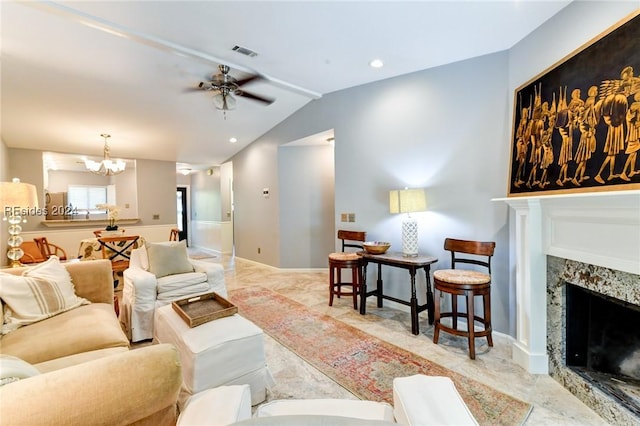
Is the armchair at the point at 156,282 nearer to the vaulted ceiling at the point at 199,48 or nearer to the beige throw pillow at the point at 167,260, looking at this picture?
the beige throw pillow at the point at 167,260

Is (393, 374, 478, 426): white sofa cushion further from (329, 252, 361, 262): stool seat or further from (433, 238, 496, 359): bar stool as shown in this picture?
(329, 252, 361, 262): stool seat

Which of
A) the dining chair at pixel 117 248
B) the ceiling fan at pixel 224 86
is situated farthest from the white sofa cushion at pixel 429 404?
the dining chair at pixel 117 248

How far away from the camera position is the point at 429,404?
90 cm

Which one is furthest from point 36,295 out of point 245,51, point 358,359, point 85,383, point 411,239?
point 411,239

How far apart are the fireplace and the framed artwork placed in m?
0.56

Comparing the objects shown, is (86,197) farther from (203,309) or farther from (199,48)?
(203,309)

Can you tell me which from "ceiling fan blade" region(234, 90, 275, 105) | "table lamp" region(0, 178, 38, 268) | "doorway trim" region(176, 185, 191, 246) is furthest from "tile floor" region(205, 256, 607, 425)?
"doorway trim" region(176, 185, 191, 246)

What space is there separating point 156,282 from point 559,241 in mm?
3400

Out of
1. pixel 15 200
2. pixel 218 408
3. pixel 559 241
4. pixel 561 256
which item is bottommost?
pixel 218 408

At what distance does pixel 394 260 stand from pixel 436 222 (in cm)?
71

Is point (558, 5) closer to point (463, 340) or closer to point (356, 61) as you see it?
point (356, 61)

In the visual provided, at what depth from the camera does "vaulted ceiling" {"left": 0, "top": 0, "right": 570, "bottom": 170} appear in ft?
7.71

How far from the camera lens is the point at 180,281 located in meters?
2.90

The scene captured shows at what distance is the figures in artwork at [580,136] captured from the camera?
158 centimetres
